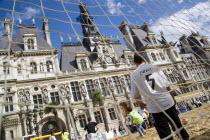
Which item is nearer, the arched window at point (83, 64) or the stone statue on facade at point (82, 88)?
the stone statue on facade at point (82, 88)

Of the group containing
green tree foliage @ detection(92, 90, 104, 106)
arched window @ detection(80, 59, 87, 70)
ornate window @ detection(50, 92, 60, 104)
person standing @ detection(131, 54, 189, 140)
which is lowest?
person standing @ detection(131, 54, 189, 140)

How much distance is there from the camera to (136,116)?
229 inches

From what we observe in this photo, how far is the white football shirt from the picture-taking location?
7.67 ft

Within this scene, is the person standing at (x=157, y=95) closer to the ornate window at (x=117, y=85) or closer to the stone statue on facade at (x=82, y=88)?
the stone statue on facade at (x=82, y=88)

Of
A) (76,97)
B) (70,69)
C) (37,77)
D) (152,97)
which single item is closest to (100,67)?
(70,69)

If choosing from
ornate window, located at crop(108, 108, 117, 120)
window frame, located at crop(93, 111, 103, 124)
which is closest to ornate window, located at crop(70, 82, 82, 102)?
window frame, located at crop(93, 111, 103, 124)

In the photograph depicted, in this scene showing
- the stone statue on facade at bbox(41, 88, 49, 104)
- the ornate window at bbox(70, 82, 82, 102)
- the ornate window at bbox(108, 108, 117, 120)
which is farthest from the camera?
the ornate window at bbox(108, 108, 117, 120)

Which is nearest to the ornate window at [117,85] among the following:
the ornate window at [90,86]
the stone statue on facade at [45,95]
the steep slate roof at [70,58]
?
the ornate window at [90,86]

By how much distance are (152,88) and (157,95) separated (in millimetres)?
132

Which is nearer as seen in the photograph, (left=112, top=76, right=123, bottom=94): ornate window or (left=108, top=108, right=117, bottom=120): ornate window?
(left=108, top=108, right=117, bottom=120): ornate window

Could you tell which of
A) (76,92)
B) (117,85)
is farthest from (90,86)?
(117,85)

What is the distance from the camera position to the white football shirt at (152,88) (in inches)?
92.0

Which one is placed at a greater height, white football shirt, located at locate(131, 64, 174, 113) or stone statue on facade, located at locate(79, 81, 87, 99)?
stone statue on facade, located at locate(79, 81, 87, 99)

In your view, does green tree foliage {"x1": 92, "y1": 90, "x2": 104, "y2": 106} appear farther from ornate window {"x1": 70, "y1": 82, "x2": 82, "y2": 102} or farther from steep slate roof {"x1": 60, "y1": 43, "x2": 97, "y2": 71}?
steep slate roof {"x1": 60, "y1": 43, "x2": 97, "y2": 71}
